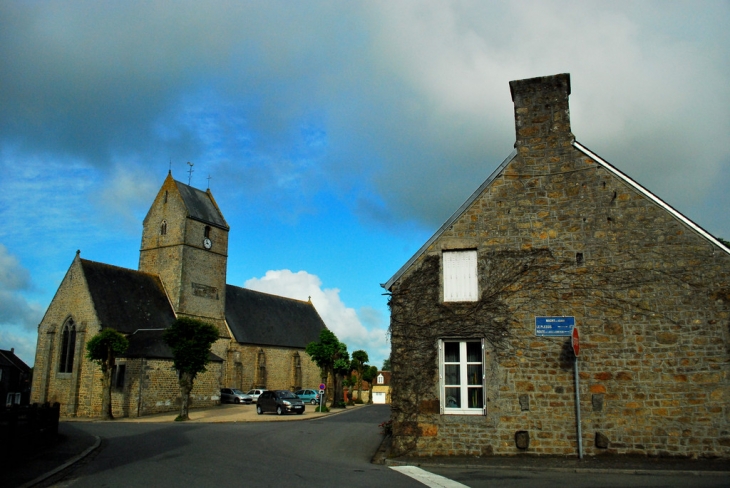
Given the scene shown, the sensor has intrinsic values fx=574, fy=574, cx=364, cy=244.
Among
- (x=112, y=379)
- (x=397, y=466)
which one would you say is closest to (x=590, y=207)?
(x=397, y=466)

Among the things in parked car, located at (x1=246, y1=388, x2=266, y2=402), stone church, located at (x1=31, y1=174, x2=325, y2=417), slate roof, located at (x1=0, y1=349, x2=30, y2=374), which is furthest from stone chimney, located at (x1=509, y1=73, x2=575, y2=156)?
slate roof, located at (x1=0, y1=349, x2=30, y2=374)

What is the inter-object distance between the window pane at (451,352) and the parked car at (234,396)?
3377 cm

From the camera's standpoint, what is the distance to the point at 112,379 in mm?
34688

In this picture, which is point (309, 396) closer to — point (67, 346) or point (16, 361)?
point (67, 346)

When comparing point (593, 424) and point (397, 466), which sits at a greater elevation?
point (593, 424)

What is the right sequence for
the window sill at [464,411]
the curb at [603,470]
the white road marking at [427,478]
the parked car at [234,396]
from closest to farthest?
the white road marking at [427,478]
the curb at [603,470]
the window sill at [464,411]
the parked car at [234,396]

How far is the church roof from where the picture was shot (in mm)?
51031

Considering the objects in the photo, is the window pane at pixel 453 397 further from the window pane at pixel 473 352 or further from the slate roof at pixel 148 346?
the slate roof at pixel 148 346

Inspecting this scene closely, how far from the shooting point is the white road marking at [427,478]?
9414mm

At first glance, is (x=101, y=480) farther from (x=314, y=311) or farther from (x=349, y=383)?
(x=314, y=311)

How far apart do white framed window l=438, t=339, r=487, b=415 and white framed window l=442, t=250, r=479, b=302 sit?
3.47 feet

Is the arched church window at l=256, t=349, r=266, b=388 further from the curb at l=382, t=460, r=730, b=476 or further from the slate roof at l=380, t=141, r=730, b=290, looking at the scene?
the curb at l=382, t=460, r=730, b=476

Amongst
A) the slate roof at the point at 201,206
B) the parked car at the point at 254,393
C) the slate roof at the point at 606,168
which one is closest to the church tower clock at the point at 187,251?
the slate roof at the point at 201,206

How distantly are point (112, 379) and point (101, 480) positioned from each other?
27.2m
